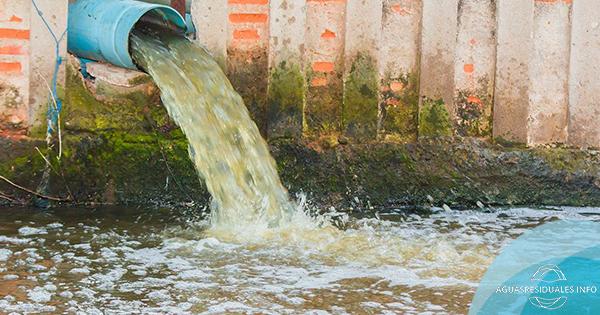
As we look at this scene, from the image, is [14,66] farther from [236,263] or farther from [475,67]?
[475,67]

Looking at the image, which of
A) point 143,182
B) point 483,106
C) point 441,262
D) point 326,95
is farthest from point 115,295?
point 483,106

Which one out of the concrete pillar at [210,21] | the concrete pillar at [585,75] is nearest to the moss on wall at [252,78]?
the concrete pillar at [210,21]

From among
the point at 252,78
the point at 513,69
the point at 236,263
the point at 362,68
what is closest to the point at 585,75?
the point at 513,69

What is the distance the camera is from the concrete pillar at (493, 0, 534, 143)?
244 inches

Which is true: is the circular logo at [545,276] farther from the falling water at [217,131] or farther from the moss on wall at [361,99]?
the falling water at [217,131]

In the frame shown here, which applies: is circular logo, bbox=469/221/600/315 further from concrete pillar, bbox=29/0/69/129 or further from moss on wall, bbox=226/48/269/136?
concrete pillar, bbox=29/0/69/129

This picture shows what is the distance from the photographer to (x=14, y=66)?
19.2 feet

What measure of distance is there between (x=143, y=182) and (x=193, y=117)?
A: 0.51m

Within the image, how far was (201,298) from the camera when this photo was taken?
13.9 ft

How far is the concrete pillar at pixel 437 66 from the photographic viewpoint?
6.15 meters

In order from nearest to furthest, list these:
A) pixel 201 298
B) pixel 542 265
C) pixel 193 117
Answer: pixel 201 298, pixel 542 265, pixel 193 117

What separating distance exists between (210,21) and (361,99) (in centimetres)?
96

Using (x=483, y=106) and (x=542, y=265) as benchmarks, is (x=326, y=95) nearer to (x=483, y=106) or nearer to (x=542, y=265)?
(x=483, y=106)

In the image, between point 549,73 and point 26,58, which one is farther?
point 549,73
